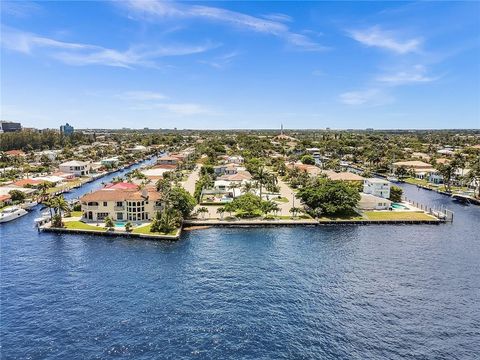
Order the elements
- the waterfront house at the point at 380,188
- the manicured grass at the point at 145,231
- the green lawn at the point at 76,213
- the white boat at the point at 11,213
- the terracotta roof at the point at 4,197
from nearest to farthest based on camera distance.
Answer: the manicured grass at the point at 145,231, the white boat at the point at 11,213, the green lawn at the point at 76,213, the terracotta roof at the point at 4,197, the waterfront house at the point at 380,188

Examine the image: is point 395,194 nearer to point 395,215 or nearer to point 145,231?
point 395,215

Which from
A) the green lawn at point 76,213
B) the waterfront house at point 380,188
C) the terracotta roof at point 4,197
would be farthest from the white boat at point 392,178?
the terracotta roof at point 4,197

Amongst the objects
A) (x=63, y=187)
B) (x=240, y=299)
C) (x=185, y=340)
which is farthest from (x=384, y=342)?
(x=63, y=187)

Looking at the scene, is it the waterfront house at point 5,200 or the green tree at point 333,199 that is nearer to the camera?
the green tree at point 333,199

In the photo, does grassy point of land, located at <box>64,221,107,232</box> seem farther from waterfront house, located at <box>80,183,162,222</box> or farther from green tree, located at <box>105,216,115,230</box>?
waterfront house, located at <box>80,183,162,222</box>

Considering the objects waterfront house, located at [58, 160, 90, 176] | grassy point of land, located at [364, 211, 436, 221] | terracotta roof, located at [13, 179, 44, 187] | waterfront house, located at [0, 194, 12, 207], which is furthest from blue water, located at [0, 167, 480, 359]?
waterfront house, located at [58, 160, 90, 176]

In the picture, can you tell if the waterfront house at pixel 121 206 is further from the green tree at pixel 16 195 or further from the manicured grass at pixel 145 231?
the green tree at pixel 16 195

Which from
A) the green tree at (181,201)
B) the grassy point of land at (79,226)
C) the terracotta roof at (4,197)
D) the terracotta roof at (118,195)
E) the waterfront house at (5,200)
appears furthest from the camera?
the terracotta roof at (4,197)

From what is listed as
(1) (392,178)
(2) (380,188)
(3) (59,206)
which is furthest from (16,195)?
(1) (392,178)
